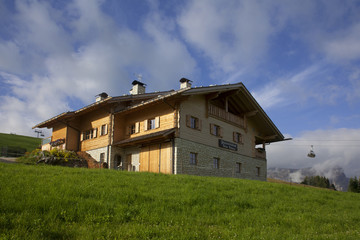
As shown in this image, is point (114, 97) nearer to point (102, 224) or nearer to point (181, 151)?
point (181, 151)

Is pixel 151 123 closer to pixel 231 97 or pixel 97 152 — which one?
pixel 97 152

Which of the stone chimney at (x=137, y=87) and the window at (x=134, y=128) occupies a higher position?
the stone chimney at (x=137, y=87)

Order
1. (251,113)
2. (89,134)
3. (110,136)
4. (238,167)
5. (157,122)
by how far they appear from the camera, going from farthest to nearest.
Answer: (251,113), (89,134), (238,167), (110,136), (157,122)

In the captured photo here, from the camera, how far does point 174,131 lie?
1995 centimetres

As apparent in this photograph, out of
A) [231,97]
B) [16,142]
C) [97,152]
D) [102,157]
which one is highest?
[231,97]

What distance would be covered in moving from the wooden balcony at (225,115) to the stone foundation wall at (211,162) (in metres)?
2.59

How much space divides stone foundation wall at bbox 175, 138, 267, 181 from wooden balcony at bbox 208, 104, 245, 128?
8.48 feet

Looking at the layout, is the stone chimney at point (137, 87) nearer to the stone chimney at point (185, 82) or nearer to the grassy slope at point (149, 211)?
the stone chimney at point (185, 82)

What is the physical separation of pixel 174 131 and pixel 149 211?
11729 millimetres

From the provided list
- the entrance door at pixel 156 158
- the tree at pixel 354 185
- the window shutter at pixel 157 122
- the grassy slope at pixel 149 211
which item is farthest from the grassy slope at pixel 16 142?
the tree at pixel 354 185

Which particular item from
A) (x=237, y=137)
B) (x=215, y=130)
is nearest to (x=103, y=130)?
(x=215, y=130)

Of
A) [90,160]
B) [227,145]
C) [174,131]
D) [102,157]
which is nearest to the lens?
[174,131]

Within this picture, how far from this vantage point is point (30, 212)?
7098 millimetres

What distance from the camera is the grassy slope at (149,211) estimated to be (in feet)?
22.0
